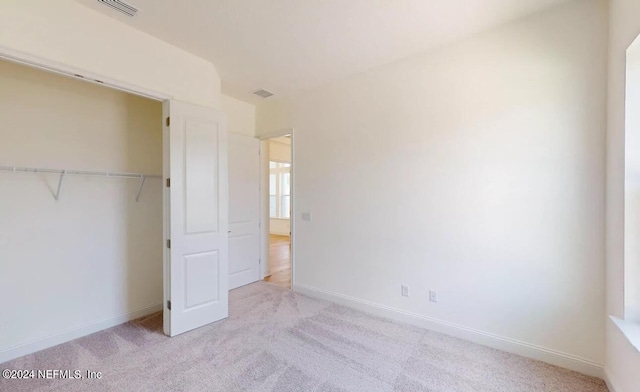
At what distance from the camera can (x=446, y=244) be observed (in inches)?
106

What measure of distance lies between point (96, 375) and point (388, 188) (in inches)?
121

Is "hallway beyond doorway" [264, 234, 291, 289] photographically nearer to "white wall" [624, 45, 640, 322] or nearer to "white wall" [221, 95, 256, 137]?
"white wall" [221, 95, 256, 137]

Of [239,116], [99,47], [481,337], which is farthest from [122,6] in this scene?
[481,337]

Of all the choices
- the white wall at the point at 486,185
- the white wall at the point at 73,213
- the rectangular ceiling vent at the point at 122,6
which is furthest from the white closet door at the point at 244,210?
the rectangular ceiling vent at the point at 122,6

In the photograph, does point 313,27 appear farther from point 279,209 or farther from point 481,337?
point 279,209

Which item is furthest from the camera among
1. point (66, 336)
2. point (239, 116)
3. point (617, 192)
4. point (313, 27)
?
point (239, 116)

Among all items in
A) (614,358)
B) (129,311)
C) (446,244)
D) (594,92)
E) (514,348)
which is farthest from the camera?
(129,311)

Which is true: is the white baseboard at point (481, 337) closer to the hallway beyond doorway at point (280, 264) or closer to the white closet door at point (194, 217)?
the hallway beyond doorway at point (280, 264)

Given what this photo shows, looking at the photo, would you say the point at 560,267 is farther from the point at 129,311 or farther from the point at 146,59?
the point at 129,311

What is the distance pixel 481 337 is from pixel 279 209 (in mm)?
7981

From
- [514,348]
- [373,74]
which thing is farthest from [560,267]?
[373,74]

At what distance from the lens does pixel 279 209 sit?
986 cm

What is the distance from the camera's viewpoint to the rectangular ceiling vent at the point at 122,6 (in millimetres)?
2088

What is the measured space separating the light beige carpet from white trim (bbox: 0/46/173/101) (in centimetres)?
234
